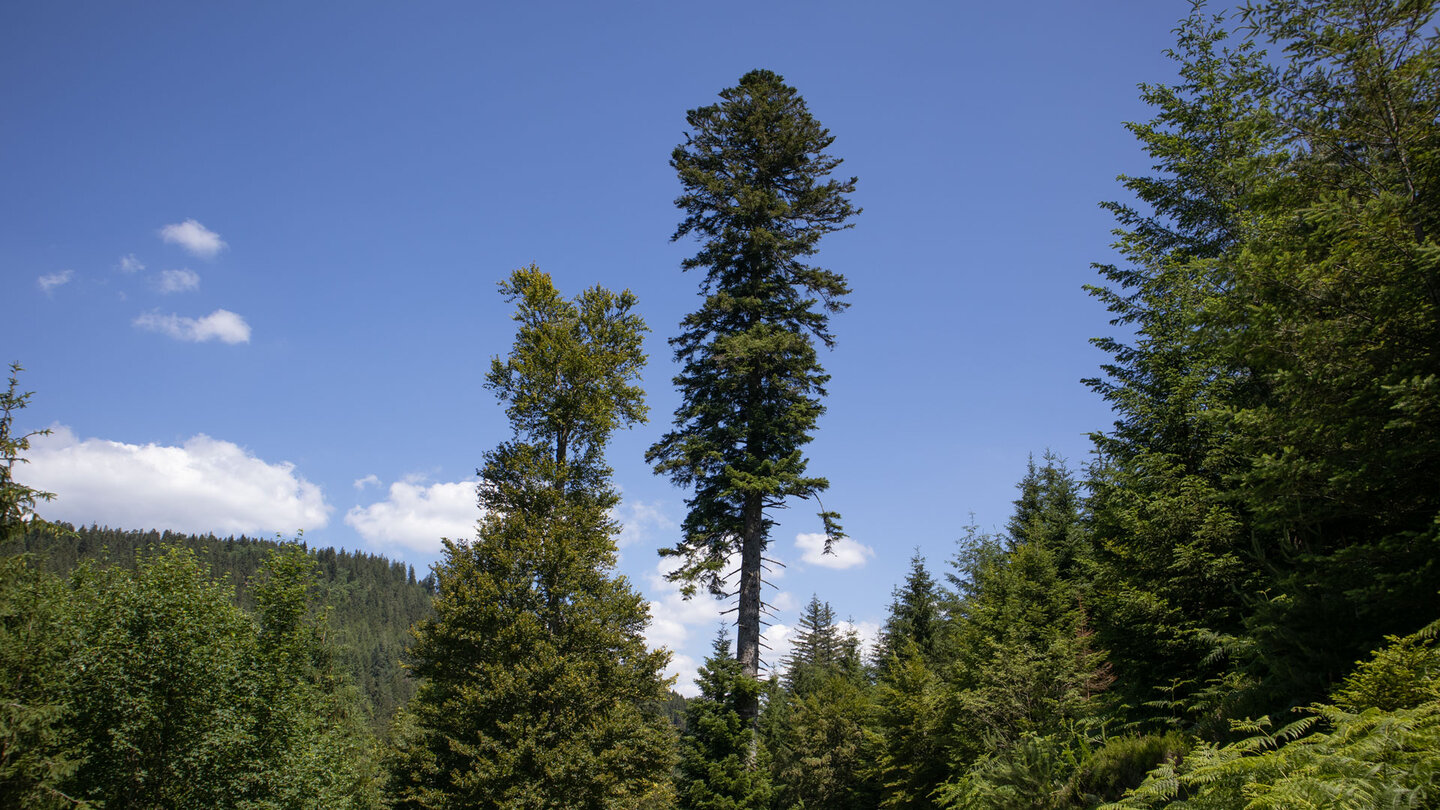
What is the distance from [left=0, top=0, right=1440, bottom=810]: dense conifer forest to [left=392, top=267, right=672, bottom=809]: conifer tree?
9 centimetres

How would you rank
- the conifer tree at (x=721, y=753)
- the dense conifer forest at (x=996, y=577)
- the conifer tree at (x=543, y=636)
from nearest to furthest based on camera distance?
the dense conifer forest at (x=996, y=577) < the conifer tree at (x=543, y=636) < the conifer tree at (x=721, y=753)

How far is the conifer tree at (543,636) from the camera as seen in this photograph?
1580 cm

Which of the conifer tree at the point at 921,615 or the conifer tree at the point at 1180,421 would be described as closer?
the conifer tree at the point at 1180,421

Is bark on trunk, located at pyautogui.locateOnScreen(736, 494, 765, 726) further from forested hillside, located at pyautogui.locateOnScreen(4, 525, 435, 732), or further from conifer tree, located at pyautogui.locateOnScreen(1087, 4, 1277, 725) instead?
forested hillside, located at pyautogui.locateOnScreen(4, 525, 435, 732)

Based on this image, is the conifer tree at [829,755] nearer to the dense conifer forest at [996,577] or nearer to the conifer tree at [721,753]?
the dense conifer forest at [996,577]

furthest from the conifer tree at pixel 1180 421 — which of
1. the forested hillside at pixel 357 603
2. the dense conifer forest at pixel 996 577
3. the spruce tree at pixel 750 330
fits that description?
the forested hillside at pixel 357 603

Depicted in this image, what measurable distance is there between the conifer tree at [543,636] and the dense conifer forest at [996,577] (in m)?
0.09

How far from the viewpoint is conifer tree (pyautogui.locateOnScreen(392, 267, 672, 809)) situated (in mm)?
15805

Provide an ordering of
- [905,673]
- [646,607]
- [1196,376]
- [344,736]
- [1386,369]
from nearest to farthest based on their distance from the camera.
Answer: [1386,369]
[1196,376]
[646,607]
[905,673]
[344,736]

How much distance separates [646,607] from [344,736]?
19103 mm

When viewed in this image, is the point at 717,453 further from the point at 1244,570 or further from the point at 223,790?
the point at 223,790

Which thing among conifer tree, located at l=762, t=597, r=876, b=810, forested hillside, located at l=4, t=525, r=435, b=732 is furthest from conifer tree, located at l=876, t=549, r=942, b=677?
forested hillside, located at l=4, t=525, r=435, b=732

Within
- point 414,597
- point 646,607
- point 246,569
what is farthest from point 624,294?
point 414,597

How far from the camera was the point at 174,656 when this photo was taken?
16.9 metres
